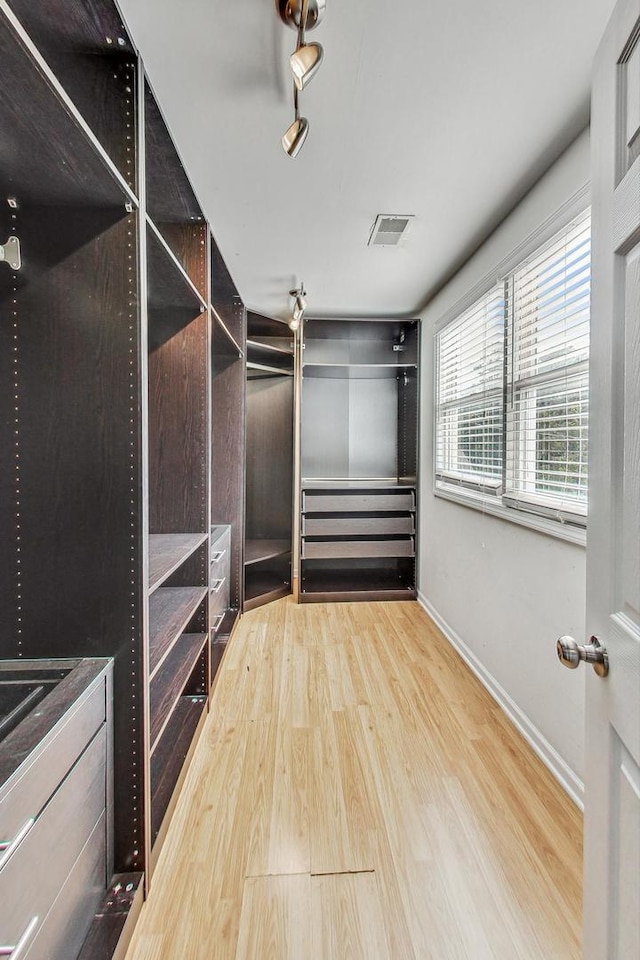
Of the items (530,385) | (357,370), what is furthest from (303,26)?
(357,370)

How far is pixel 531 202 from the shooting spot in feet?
5.90

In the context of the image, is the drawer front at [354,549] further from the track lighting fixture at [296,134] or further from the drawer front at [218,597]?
the track lighting fixture at [296,134]

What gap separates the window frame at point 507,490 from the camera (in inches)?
60.9

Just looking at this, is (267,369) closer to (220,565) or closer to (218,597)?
(220,565)

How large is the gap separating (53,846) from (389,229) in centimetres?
252

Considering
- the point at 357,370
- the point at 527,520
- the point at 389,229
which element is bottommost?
the point at 527,520

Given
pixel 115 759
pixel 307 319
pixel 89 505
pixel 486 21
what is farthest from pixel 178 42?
pixel 307 319

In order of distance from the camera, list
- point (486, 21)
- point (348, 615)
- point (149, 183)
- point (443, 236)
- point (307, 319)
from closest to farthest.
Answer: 1. point (486, 21)
2. point (149, 183)
3. point (443, 236)
4. point (348, 615)
5. point (307, 319)

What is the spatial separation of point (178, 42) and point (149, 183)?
56 centimetres

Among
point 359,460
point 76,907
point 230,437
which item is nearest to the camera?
point 76,907

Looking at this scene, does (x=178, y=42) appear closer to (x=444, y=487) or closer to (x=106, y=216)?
(x=106, y=216)

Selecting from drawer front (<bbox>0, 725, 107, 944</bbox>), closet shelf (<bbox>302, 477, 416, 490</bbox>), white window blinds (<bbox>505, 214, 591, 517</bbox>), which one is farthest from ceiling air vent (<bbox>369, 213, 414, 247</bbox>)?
drawer front (<bbox>0, 725, 107, 944</bbox>)

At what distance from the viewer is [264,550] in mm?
3600

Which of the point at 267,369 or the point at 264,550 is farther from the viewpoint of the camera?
the point at 264,550
